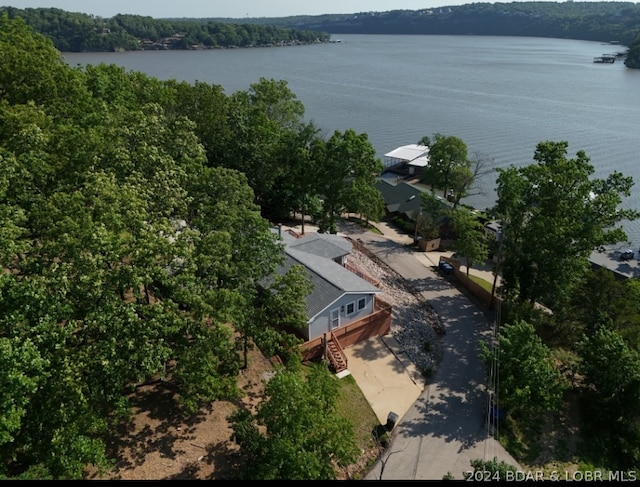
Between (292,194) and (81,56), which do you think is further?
(81,56)

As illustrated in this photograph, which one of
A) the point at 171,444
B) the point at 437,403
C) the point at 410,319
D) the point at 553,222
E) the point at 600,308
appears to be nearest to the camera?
the point at 171,444

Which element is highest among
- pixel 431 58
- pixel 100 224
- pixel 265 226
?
pixel 100 224

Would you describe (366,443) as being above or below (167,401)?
below

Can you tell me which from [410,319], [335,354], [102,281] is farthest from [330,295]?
[102,281]

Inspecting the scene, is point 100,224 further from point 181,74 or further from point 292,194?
point 181,74

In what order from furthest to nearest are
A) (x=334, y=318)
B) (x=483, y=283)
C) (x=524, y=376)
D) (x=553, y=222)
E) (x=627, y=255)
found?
(x=627, y=255) < (x=483, y=283) < (x=553, y=222) < (x=334, y=318) < (x=524, y=376)

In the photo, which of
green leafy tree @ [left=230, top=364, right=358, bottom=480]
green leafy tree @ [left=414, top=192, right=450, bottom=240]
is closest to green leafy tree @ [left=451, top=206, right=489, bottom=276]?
green leafy tree @ [left=414, top=192, right=450, bottom=240]

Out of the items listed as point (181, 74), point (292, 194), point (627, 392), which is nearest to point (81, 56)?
point (181, 74)

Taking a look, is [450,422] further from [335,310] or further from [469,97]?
[469,97]
